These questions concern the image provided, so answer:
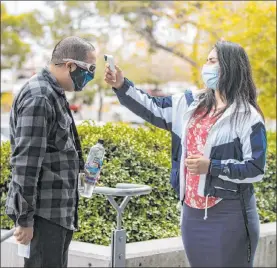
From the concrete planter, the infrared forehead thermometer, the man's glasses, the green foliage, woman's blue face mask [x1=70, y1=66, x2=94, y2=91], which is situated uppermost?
the infrared forehead thermometer

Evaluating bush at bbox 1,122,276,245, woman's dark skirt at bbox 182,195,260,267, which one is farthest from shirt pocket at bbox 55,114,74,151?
bush at bbox 1,122,276,245

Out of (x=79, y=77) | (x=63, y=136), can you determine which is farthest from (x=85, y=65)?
(x=63, y=136)

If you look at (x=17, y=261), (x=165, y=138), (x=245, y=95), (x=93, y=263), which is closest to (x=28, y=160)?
(x=245, y=95)

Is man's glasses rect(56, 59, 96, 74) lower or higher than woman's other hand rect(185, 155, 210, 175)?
higher

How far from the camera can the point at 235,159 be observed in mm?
3729

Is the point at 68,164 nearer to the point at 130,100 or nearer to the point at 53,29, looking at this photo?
the point at 130,100

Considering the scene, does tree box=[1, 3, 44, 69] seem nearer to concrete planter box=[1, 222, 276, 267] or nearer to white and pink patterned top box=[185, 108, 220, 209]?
concrete planter box=[1, 222, 276, 267]

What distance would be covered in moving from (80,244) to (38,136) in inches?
85.9

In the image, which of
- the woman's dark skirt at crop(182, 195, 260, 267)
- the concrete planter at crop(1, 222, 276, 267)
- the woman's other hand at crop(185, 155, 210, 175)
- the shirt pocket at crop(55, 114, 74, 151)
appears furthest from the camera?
the concrete planter at crop(1, 222, 276, 267)

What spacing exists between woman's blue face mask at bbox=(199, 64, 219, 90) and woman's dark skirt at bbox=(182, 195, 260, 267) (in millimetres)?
687

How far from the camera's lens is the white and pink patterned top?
3.79 meters

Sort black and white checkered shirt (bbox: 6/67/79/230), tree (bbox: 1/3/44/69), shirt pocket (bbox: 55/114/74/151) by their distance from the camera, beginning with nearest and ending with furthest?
black and white checkered shirt (bbox: 6/67/79/230)
shirt pocket (bbox: 55/114/74/151)
tree (bbox: 1/3/44/69)

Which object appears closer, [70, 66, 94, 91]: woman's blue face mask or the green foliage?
[70, 66, 94, 91]: woman's blue face mask

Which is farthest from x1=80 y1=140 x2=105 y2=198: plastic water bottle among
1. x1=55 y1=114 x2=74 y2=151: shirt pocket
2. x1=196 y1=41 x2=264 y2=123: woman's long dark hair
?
x1=196 y1=41 x2=264 y2=123: woman's long dark hair
